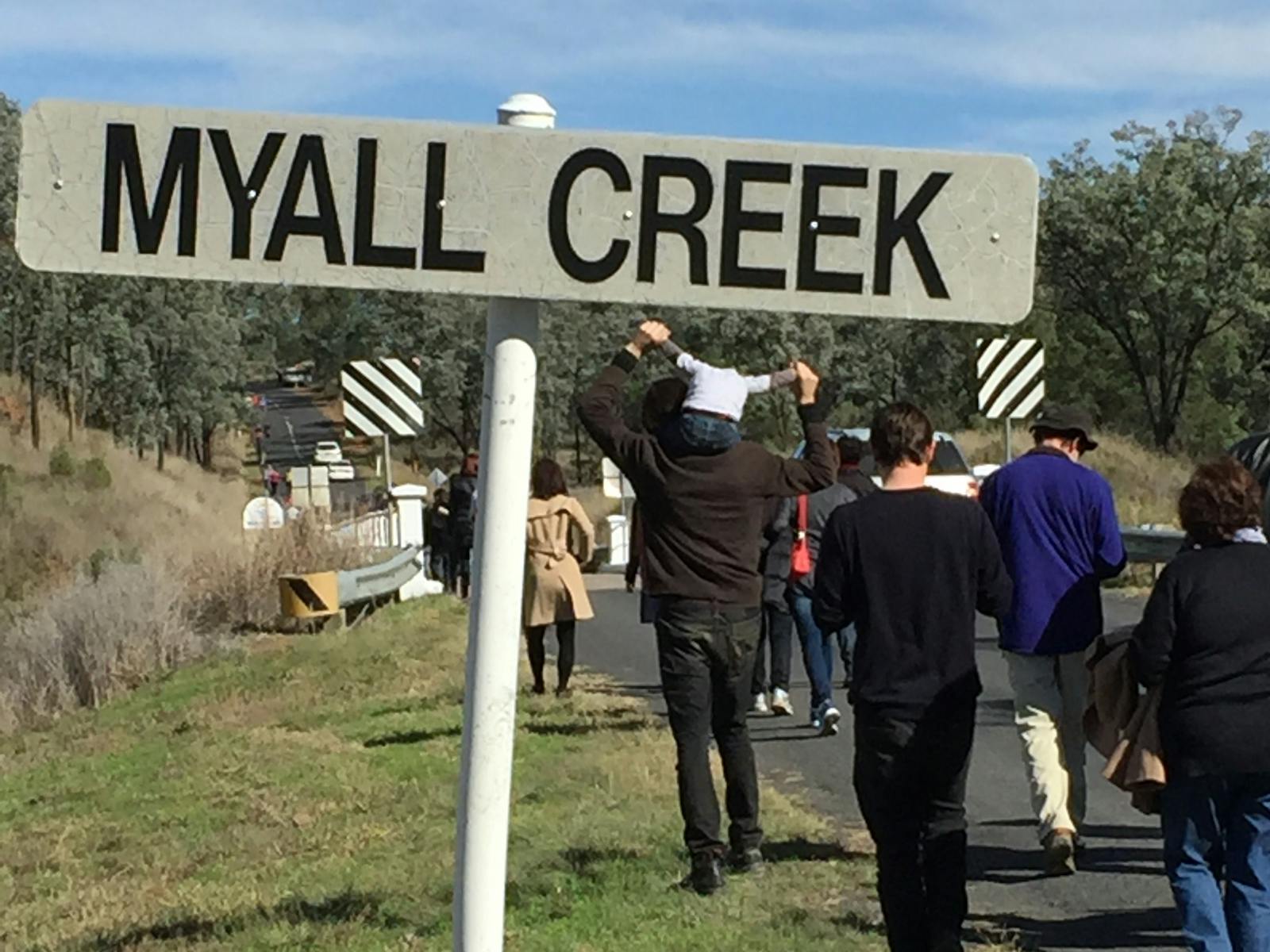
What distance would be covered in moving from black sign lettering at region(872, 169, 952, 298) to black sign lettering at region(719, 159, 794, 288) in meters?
0.20

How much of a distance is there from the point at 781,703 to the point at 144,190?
9298 millimetres

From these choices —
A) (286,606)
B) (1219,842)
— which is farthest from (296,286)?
(286,606)

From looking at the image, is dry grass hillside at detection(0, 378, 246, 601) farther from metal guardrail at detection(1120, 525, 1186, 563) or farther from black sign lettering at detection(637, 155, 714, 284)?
black sign lettering at detection(637, 155, 714, 284)

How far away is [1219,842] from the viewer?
6176 millimetres

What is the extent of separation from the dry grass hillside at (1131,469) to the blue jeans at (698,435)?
20.4 meters

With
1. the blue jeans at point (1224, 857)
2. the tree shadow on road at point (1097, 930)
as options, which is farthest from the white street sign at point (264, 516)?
the blue jeans at point (1224, 857)

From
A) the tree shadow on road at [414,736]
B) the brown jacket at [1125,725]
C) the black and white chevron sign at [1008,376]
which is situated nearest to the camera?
the brown jacket at [1125,725]

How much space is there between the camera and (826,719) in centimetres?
1219

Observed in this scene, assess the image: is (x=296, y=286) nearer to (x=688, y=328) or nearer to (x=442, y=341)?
(x=688, y=328)

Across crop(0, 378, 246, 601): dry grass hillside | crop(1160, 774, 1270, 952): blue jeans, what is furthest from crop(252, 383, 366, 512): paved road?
crop(1160, 774, 1270, 952): blue jeans

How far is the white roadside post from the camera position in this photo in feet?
14.3

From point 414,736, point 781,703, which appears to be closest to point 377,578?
point 414,736

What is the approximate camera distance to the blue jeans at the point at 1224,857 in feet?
19.9

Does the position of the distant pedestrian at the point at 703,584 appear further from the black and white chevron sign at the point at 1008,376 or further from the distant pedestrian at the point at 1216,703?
the black and white chevron sign at the point at 1008,376
